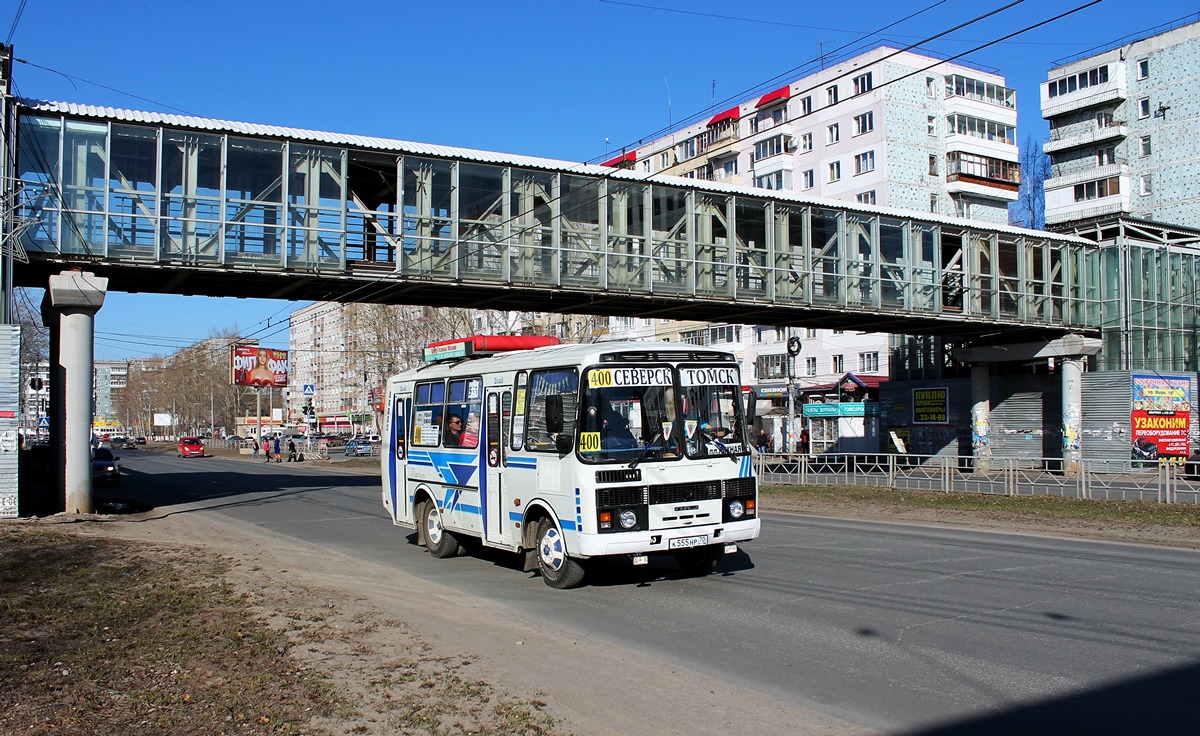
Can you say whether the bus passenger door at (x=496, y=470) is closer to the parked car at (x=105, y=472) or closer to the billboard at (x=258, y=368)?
the parked car at (x=105, y=472)

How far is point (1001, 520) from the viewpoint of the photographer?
65.7 ft

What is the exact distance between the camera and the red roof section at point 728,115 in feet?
243

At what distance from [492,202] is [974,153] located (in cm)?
4820

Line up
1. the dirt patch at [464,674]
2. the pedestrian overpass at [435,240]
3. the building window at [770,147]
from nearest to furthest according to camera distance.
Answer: the dirt patch at [464,674]
the pedestrian overpass at [435,240]
the building window at [770,147]

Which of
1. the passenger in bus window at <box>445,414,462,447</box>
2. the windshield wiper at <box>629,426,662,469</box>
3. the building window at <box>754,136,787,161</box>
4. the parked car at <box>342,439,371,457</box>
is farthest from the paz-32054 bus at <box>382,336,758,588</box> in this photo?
the building window at <box>754,136,787,161</box>

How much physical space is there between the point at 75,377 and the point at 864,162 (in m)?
53.2

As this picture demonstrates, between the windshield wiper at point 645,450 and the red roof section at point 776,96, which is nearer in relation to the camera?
the windshield wiper at point 645,450

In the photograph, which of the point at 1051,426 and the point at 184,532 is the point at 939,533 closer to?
the point at 184,532

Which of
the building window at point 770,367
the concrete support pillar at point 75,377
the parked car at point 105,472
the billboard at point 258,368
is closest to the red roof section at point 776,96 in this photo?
the building window at point 770,367

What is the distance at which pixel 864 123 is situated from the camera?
2532 inches

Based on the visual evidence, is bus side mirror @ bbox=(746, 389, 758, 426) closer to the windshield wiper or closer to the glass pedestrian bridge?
the windshield wiper

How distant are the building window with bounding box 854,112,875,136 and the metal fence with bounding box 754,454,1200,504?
122ft

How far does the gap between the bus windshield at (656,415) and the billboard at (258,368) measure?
203 ft

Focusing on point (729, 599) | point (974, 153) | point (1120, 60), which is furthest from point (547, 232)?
point (1120, 60)
